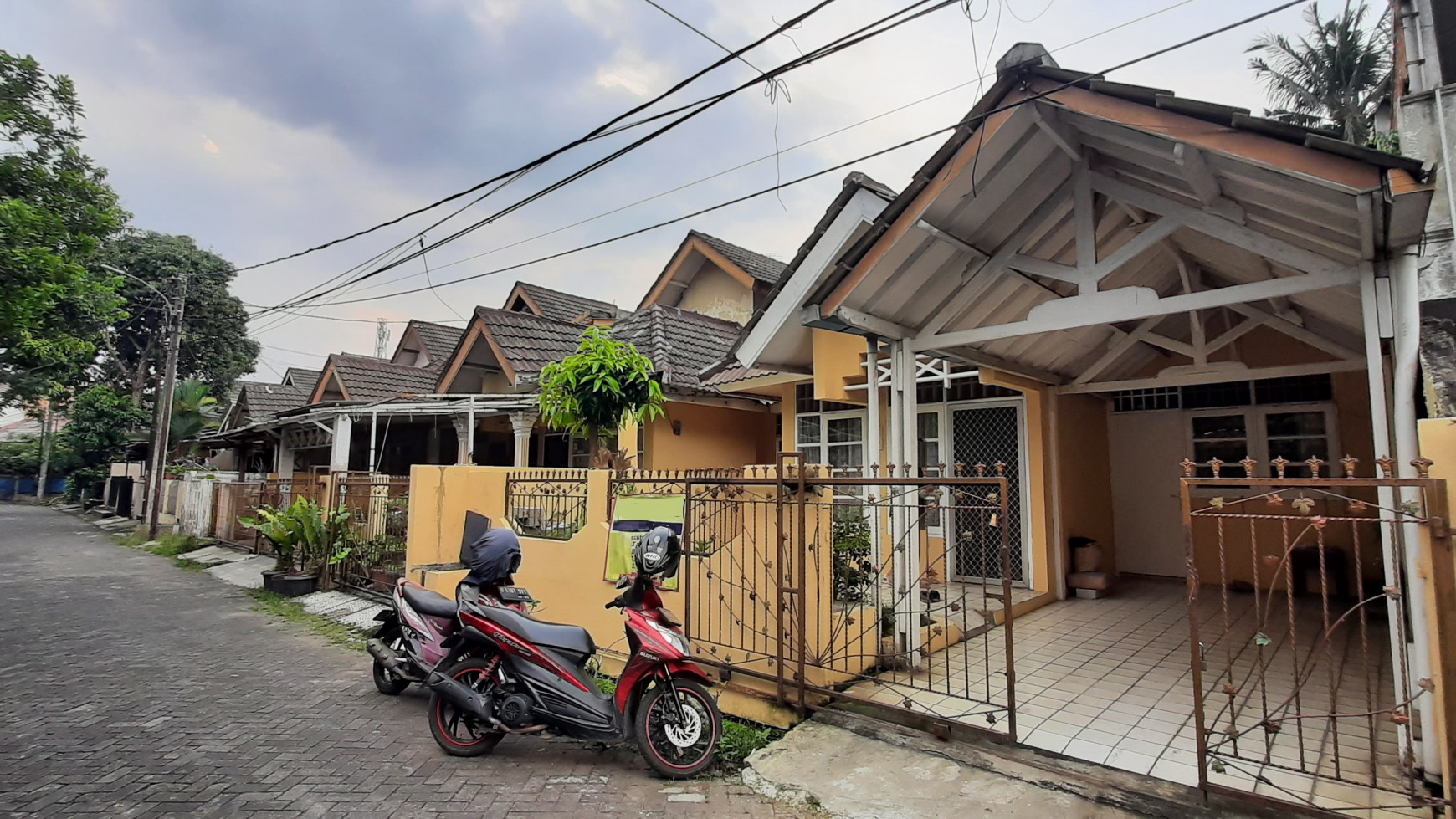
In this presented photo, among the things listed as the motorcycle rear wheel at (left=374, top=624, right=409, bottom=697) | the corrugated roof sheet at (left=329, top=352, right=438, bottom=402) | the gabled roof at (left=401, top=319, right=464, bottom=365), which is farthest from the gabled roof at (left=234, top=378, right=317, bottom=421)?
the motorcycle rear wheel at (left=374, top=624, right=409, bottom=697)

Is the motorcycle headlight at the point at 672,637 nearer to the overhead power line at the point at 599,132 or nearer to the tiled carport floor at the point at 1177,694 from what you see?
the tiled carport floor at the point at 1177,694

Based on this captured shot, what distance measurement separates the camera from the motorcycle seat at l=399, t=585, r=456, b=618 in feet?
16.0

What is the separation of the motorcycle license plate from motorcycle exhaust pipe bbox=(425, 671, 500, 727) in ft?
2.03

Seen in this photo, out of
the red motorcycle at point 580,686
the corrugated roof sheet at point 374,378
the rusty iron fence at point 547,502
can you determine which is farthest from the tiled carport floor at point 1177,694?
the corrugated roof sheet at point 374,378

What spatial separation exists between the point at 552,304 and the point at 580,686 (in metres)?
13.7

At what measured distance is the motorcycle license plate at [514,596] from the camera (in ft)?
15.1

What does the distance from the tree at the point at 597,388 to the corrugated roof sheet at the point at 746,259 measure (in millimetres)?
6523

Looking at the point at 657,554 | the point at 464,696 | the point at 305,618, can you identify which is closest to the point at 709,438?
the point at 305,618

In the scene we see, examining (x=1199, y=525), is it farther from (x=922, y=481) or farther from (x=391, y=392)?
(x=391, y=392)

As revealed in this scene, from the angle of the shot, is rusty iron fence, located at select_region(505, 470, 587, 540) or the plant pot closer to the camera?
rusty iron fence, located at select_region(505, 470, 587, 540)

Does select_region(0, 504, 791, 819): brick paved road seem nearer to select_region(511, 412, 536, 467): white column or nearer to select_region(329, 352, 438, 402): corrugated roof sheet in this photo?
select_region(511, 412, 536, 467): white column

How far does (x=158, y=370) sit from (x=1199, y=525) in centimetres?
3697

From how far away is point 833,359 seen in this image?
648cm

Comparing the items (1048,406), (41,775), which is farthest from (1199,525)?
(41,775)
